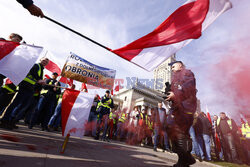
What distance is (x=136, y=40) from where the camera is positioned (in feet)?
10.5

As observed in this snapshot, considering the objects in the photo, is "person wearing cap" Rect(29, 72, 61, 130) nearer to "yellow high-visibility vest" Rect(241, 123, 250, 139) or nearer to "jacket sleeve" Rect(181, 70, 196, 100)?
"jacket sleeve" Rect(181, 70, 196, 100)

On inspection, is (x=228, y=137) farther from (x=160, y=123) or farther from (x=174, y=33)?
(x=174, y=33)

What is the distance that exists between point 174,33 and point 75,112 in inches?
105

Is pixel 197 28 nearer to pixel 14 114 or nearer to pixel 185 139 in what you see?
pixel 185 139

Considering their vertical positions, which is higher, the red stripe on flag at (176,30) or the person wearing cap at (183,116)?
the red stripe on flag at (176,30)

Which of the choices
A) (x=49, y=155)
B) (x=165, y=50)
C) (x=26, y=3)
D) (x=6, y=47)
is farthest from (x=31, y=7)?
(x=165, y=50)

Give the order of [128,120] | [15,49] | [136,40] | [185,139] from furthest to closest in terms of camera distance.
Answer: [128,120]
[136,40]
[15,49]
[185,139]

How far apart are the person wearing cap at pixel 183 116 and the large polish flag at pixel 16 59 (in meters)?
2.78

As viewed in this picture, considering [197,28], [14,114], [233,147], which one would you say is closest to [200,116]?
[233,147]

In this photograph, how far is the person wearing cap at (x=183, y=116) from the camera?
7.46ft

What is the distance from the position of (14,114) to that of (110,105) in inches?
135

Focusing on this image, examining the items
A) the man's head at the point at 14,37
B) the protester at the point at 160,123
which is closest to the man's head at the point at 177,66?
the man's head at the point at 14,37

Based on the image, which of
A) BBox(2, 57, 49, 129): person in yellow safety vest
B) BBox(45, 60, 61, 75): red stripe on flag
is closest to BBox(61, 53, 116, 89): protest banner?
BBox(45, 60, 61, 75): red stripe on flag

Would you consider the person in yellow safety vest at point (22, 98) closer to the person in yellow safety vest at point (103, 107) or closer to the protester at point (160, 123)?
the person in yellow safety vest at point (103, 107)
